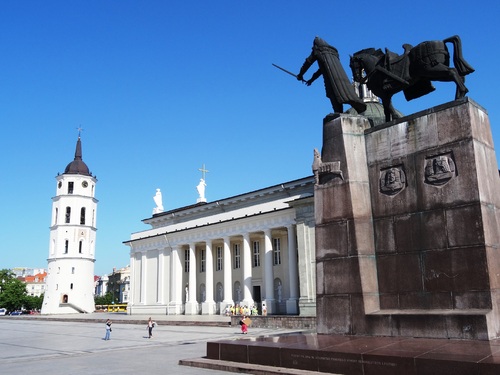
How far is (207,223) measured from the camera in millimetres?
54281

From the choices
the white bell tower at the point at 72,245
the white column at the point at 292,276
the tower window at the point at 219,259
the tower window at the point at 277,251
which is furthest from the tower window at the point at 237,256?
the white bell tower at the point at 72,245

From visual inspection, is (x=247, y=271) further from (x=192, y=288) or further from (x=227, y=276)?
(x=192, y=288)

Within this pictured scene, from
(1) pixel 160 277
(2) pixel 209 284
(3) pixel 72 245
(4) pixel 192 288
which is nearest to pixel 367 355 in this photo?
(2) pixel 209 284

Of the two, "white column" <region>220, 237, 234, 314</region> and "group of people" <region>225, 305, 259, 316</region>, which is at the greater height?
"white column" <region>220, 237, 234, 314</region>

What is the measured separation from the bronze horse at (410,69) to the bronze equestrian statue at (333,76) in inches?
17.1

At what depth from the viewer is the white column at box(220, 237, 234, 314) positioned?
50.0 metres

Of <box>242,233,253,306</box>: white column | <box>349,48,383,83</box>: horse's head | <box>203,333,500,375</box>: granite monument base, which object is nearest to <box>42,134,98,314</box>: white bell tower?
<box>242,233,253,306</box>: white column

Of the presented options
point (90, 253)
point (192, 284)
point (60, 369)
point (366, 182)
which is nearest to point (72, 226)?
point (90, 253)

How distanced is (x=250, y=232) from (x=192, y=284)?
11521 mm

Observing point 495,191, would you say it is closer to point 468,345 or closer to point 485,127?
point 485,127

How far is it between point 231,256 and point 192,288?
236 inches

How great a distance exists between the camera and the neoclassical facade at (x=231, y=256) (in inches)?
1704

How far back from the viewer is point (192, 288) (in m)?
54.8

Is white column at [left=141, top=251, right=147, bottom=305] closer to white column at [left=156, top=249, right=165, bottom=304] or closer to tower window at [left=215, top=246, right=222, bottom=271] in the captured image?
white column at [left=156, top=249, right=165, bottom=304]
